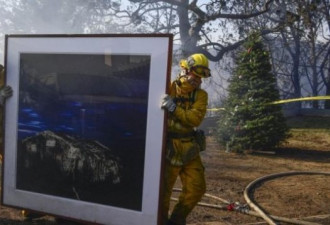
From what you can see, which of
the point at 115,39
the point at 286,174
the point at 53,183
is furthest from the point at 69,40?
the point at 286,174

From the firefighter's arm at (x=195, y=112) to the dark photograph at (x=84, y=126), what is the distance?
36cm

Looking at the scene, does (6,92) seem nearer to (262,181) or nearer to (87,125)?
(87,125)

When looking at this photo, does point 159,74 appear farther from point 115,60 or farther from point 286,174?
point 286,174

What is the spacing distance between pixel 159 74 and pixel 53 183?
4.90 ft

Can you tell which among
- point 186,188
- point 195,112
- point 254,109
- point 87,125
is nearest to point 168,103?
point 195,112

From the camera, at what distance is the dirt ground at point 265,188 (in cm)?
474

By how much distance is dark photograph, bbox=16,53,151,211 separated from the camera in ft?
11.3

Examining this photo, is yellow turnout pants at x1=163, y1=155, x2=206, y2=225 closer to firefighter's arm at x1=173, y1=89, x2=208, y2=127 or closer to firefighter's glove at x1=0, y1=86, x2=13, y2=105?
firefighter's arm at x1=173, y1=89, x2=208, y2=127

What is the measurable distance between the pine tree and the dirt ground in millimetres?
360

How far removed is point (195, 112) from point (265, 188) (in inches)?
126

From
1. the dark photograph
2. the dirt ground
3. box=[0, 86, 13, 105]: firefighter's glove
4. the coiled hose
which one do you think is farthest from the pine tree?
box=[0, 86, 13, 105]: firefighter's glove

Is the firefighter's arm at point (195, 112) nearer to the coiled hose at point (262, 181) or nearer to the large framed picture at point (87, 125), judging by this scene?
the large framed picture at point (87, 125)

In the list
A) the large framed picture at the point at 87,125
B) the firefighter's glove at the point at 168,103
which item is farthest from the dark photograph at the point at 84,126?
the firefighter's glove at the point at 168,103

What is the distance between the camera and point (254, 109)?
984cm
